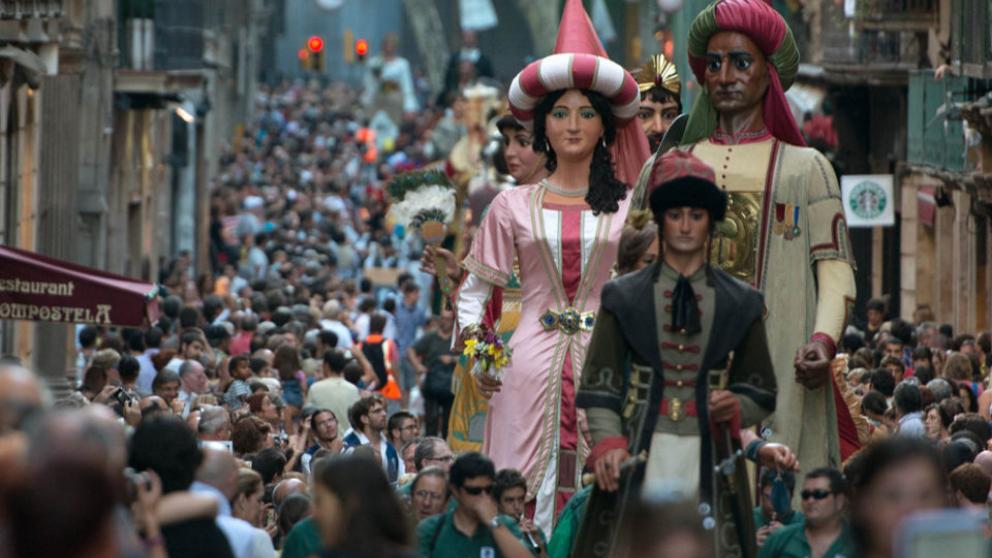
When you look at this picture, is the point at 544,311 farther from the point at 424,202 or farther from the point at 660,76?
the point at 424,202

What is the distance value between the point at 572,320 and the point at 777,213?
1205mm

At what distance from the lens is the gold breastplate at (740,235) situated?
10.8m

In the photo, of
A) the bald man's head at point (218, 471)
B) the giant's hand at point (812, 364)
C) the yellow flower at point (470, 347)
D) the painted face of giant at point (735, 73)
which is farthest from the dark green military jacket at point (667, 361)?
the yellow flower at point (470, 347)

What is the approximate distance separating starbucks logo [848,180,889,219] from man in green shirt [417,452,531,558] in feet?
74.1

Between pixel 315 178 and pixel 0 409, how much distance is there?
54.3 metres

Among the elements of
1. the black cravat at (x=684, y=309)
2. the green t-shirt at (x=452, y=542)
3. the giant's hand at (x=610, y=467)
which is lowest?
the green t-shirt at (x=452, y=542)

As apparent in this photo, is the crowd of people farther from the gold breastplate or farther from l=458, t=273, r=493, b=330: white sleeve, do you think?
the gold breastplate

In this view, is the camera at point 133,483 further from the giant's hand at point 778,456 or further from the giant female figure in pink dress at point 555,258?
the giant female figure in pink dress at point 555,258

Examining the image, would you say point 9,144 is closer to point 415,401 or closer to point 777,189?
point 415,401

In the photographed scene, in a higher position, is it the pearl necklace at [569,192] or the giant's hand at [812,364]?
the pearl necklace at [569,192]

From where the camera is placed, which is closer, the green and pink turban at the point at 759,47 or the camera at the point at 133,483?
the camera at the point at 133,483

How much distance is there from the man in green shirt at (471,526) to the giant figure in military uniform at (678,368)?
0.38m

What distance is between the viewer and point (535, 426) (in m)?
11.6

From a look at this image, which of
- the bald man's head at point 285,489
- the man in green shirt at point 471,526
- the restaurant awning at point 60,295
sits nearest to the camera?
the man in green shirt at point 471,526
